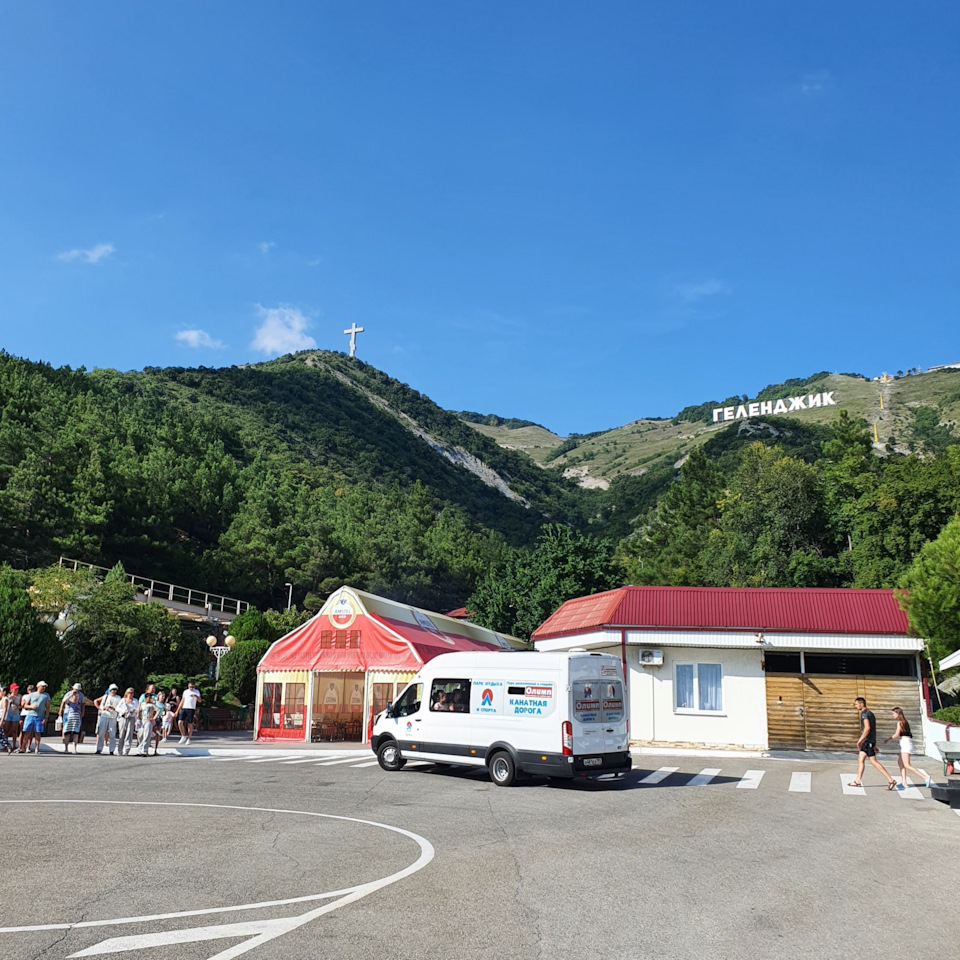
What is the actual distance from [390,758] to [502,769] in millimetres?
3539

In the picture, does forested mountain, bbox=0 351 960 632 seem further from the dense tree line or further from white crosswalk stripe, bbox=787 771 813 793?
white crosswalk stripe, bbox=787 771 813 793

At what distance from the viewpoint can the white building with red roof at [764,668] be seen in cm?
2556

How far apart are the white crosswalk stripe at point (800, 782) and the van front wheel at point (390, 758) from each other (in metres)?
8.19

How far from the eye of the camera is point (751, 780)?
18266 mm

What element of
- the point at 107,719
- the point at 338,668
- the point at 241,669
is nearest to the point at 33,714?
the point at 107,719

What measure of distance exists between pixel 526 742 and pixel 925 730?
14.8 meters

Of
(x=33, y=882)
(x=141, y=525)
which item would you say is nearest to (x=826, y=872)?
(x=33, y=882)

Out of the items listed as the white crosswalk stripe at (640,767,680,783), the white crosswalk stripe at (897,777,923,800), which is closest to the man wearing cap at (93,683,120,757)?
the white crosswalk stripe at (640,767,680,783)

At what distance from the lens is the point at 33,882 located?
775 cm

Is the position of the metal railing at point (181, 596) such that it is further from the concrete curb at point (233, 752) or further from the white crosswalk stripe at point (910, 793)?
the white crosswalk stripe at point (910, 793)

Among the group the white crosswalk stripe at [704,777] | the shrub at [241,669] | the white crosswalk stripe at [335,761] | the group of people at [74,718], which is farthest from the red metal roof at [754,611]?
the shrub at [241,669]

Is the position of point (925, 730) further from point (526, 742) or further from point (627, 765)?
point (526, 742)

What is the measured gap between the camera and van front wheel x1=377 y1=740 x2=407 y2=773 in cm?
1916

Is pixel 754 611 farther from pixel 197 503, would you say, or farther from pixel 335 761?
pixel 197 503
